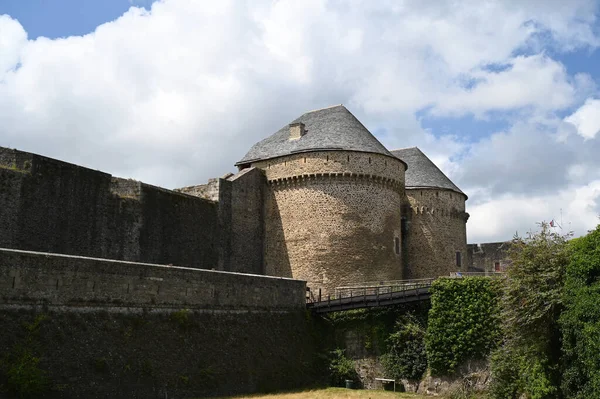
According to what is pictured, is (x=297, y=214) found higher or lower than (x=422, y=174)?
lower

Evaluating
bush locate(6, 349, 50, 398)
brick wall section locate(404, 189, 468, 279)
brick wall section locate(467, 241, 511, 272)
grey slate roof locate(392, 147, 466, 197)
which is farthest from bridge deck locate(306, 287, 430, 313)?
brick wall section locate(467, 241, 511, 272)

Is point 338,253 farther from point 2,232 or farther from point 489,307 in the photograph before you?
point 2,232

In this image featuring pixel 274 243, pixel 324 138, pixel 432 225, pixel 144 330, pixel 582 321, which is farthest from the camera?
pixel 432 225

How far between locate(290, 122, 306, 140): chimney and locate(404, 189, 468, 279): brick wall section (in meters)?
6.59

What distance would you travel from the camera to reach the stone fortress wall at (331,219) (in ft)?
89.2

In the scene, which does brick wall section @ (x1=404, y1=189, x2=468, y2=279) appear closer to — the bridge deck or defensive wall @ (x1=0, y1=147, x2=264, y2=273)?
defensive wall @ (x1=0, y1=147, x2=264, y2=273)

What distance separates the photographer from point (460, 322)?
20.1 meters

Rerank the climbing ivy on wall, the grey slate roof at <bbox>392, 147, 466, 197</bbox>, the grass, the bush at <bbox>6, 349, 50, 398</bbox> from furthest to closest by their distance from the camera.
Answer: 1. the grey slate roof at <bbox>392, 147, 466, 197</bbox>
2. the climbing ivy on wall
3. the grass
4. the bush at <bbox>6, 349, 50, 398</bbox>

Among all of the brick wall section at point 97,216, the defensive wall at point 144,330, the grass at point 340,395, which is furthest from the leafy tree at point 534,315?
the brick wall section at point 97,216

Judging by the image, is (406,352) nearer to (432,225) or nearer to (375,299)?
(375,299)

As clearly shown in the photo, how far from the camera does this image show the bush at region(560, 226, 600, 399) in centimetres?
1492

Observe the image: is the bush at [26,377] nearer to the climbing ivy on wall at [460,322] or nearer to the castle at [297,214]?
the castle at [297,214]

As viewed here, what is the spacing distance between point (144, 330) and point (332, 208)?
492 inches

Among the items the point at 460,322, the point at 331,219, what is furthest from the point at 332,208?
the point at 460,322
